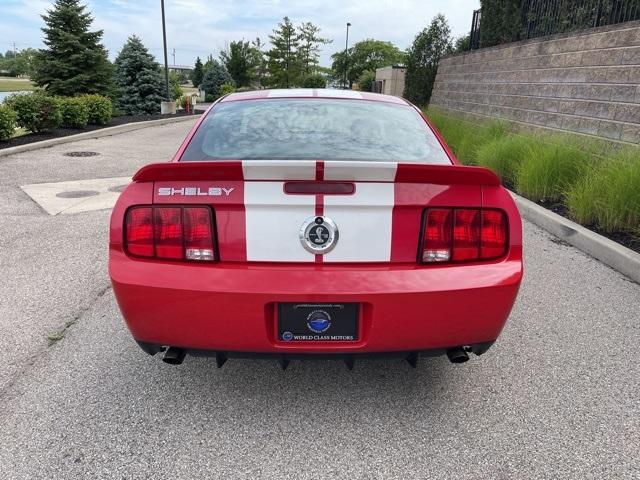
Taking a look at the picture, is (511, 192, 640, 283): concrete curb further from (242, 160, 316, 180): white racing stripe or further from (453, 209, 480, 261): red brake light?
(242, 160, 316, 180): white racing stripe

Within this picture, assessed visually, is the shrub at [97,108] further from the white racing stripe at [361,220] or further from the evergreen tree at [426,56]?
the white racing stripe at [361,220]

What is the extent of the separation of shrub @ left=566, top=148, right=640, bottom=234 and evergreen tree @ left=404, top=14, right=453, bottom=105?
608 inches

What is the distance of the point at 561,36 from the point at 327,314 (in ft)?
32.3

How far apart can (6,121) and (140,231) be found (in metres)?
10.6

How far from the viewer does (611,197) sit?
5.21 m

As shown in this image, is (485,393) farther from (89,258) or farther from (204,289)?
(89,258)

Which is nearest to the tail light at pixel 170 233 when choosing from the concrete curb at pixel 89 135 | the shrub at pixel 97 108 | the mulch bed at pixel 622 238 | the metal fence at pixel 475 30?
the mulch bed at pixel 622 238

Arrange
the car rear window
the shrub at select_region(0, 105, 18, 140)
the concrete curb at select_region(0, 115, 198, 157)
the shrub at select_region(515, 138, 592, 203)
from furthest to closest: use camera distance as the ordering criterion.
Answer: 1. the concrete curb at select_region(0, 115, 198, 157)
2. the shrub at select_region(0, 105, 18, 140)
3. the shrub at select_region(515, 138, 592, 203)
4. the car rear window

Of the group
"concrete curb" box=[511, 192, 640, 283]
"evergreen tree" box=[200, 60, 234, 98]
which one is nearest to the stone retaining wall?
"concrete curb" box=[511, 192, 640, 283]

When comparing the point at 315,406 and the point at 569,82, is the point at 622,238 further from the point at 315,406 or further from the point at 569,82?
the point at 569,82

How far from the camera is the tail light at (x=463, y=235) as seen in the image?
2.17 meters

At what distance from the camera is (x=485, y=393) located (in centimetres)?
265

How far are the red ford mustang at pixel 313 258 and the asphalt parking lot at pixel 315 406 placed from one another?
40 cm

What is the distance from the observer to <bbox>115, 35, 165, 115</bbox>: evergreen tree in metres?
27.6
